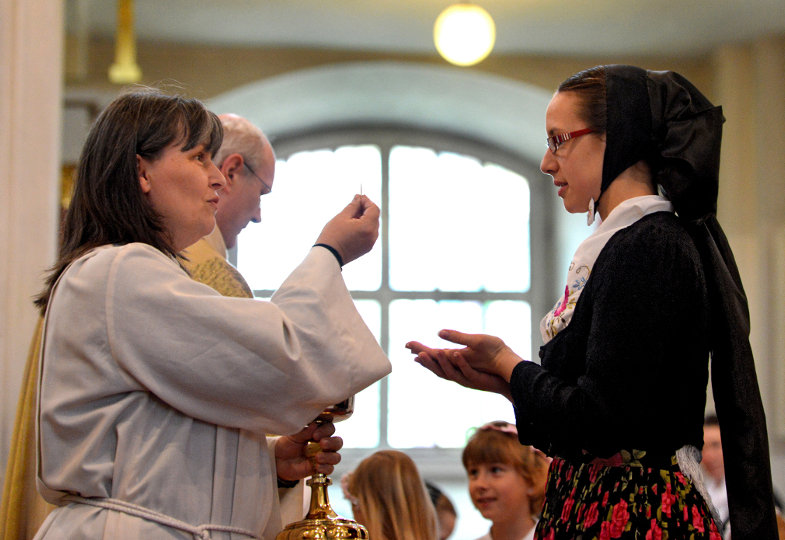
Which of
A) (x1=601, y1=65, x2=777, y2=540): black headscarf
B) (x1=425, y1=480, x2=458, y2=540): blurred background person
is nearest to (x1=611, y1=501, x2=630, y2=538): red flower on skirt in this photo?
(x1=601, y1=65, x2=777, y2=540): black headscarf

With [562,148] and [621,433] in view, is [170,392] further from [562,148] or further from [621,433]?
Result: [562,148]

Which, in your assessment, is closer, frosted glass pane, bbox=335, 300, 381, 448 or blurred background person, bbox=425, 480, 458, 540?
blurred background person, bbox=425, 480, 458, 540

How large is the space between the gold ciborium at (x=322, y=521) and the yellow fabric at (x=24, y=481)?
0.93m

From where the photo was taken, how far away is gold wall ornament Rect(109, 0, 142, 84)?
7207 mm

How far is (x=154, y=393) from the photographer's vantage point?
5.61 feet

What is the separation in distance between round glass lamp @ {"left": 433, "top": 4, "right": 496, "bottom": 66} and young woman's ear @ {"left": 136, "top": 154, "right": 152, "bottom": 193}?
198 inches

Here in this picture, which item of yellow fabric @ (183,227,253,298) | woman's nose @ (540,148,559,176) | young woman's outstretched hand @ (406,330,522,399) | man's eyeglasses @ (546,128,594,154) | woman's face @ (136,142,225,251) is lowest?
young woman's outstretched hand @ (406,330,522,399)

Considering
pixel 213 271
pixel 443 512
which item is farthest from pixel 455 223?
pixel 213 271

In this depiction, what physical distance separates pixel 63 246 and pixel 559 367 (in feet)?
3.33

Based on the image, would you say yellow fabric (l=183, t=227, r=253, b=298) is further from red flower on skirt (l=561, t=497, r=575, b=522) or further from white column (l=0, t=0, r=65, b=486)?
red flower on skirt (l=561, t=497, r=575, b=522)

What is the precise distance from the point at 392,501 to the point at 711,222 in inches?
80.7

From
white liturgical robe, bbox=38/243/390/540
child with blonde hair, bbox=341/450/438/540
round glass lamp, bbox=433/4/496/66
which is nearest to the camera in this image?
white liturgical robe, bbox=38/243/390/540

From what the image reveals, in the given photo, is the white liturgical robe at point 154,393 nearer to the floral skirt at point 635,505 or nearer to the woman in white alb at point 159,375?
the woman in white alb at point 159,375

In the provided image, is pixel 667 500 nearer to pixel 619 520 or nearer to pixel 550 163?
pixel 619 520
